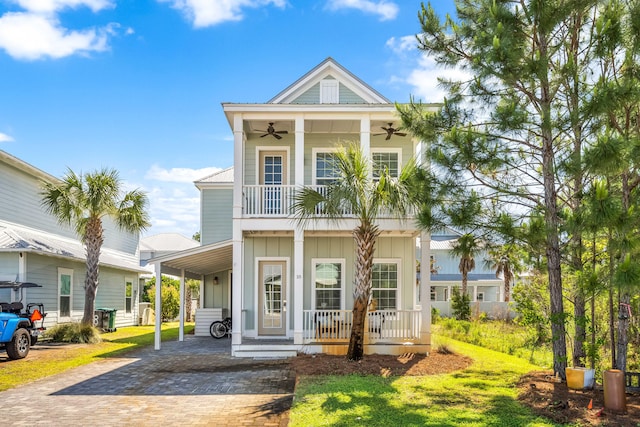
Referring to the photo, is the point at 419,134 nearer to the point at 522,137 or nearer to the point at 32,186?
the point at 522,137

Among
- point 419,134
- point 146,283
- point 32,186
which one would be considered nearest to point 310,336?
point 419,134

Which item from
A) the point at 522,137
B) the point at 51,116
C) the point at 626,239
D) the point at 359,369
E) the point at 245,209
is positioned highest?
the point at 51,116

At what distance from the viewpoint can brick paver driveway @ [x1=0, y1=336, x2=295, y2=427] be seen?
762cm

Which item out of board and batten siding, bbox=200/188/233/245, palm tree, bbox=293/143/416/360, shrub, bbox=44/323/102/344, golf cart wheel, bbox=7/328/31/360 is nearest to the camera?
palm tree, bbox=293/143/416/360

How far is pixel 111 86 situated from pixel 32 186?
5.37 m

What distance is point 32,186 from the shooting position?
67.9ft

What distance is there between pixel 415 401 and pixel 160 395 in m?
4.46

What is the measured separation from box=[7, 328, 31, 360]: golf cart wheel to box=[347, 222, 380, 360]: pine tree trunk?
8.48 meters

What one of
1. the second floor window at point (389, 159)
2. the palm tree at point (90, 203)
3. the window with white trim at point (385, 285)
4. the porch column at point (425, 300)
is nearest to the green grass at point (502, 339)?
the porch column at point (425, 300)

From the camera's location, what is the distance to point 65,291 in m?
20.8

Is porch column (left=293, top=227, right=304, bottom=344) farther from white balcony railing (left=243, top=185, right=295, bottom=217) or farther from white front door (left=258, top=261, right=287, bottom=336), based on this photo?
white front door (left=258, top=261, right=287, bottom=336)

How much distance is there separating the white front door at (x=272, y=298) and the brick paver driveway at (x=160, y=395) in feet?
8.80

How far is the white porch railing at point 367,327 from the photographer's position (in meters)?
13.7

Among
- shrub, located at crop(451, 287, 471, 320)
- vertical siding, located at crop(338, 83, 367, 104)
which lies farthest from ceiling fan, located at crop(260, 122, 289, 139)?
shrub, located at crop(451, 287, 471, 320)
